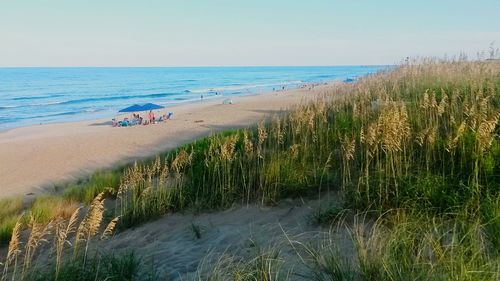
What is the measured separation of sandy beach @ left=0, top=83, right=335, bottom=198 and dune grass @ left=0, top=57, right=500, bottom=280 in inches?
82.0

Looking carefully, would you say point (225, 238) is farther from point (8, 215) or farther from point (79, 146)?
point (79, 146)

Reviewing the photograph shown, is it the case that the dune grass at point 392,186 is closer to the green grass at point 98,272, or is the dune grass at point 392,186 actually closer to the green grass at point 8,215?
the green grass at point 8,215

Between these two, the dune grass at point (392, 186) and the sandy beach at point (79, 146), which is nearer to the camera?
the dune grass at point (392, 186)

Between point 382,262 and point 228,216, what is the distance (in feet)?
9.80

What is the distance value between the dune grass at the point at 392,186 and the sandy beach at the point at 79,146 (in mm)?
2082

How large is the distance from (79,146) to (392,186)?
14.2 metres

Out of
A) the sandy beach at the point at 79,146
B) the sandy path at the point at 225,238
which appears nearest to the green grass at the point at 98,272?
the sandy path at the point at 225,238

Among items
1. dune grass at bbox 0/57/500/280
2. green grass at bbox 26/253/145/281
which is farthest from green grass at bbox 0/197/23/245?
green grass at bbox 26/253/145/281

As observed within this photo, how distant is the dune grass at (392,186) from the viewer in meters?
3.15

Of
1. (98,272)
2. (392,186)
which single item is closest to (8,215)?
(98,272)

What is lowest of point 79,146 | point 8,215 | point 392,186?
point 79,146

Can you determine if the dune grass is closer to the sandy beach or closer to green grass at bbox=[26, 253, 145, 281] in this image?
green grass at bbox=[26, 253, 145, 281]

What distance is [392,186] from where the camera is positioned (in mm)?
4668

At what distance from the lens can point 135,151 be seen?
1485cm
